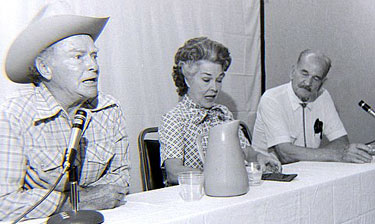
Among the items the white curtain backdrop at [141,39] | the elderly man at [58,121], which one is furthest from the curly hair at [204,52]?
the elderly man at [58,121]

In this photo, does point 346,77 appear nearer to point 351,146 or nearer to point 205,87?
point 351,146

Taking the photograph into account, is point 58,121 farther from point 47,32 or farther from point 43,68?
point 47,32

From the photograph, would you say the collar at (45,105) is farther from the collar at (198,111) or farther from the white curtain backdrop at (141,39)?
the collar at (198,111)

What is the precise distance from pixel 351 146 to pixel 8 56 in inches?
60.3

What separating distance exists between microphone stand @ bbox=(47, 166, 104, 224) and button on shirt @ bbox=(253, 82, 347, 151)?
1.49m

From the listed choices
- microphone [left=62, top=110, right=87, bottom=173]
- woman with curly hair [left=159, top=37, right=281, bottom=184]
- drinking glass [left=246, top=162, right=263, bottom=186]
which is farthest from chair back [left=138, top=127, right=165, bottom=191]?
microphone [left=62, top=110, right=87, bottom=173]

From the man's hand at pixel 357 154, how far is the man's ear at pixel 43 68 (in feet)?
4.24

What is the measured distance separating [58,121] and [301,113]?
5.12 feet

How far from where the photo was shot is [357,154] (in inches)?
68.5

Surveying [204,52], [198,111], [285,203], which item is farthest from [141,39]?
[285,203]

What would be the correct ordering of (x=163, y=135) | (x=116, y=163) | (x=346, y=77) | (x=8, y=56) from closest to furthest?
(x=116, y=163) < (x=8, y=56) < (x=163, y=135) < (x=346, y=77)

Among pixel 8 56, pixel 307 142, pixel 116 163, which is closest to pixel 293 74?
pixel 307 142

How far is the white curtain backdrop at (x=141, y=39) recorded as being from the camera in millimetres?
1773

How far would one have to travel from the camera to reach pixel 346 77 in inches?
132
